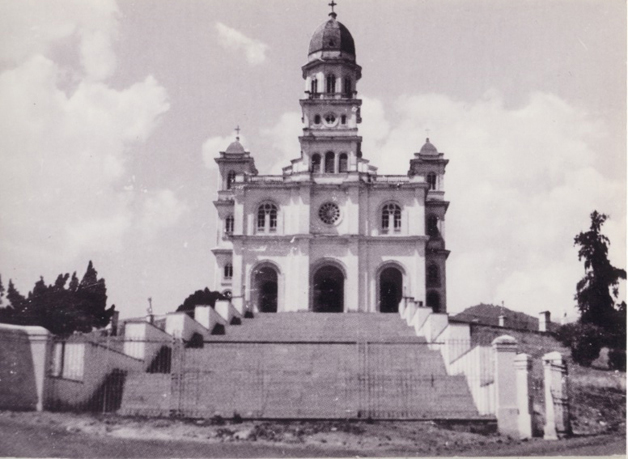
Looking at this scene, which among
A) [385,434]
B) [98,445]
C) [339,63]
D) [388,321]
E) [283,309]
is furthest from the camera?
[339,63]

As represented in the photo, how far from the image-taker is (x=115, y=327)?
36.8 metres

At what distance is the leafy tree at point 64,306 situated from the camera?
30.9 m

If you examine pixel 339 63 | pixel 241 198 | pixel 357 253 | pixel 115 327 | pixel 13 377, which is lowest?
pixel 13 377

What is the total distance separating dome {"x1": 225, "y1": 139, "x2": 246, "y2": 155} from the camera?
52969 millimetres

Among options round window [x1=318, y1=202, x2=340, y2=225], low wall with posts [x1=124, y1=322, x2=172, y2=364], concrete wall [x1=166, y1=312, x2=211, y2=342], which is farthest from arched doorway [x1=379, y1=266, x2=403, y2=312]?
low wall with posts [x1=124, y1=322, x2=172, y2=364]

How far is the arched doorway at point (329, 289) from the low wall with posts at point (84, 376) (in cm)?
2353

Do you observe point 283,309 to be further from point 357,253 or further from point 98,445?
point 98,445

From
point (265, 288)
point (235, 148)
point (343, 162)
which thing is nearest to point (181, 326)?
point (265, 288)

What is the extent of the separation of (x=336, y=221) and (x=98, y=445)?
29.7 metres

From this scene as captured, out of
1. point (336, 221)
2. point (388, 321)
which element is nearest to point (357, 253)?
point (336, 221)

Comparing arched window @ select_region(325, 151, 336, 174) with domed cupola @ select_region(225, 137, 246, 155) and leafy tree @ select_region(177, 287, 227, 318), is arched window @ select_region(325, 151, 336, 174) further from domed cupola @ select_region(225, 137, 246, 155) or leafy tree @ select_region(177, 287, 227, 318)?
leafy tree @ select_region(177, 287, 227, 318)

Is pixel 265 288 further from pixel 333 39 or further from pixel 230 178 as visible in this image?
pixel 333 39

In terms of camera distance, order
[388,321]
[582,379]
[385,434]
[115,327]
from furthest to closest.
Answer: [115,327]
[388,321]
[582,379]
[385,434]

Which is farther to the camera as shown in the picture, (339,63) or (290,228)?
(339,63)
